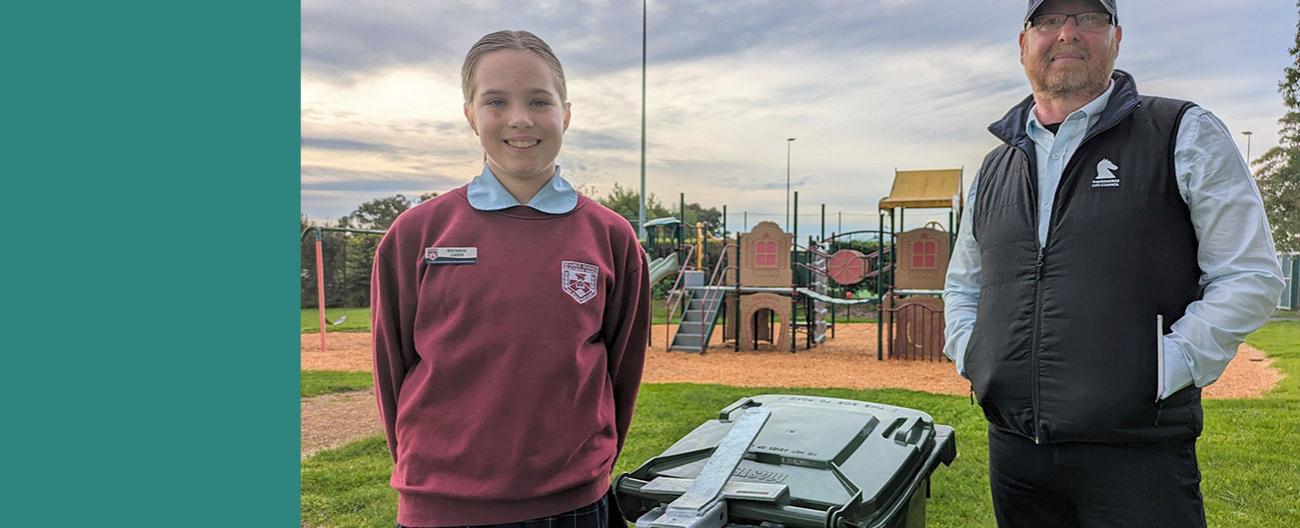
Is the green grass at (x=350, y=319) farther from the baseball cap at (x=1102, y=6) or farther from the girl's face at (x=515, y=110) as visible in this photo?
the baseball cap at (x=1102, y=6)

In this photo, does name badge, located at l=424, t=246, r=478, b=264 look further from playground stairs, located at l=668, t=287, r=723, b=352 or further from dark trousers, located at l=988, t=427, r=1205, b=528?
playground stairs, located at l=668, t=287, r=723, b=352

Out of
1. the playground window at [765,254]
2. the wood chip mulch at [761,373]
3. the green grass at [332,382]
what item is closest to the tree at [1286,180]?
the wood chip mulch at [761,373]

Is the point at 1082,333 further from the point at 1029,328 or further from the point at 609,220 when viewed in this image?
the point at 609,220

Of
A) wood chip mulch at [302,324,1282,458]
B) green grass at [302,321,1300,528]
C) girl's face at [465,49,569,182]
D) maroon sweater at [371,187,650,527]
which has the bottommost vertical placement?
wood chip mulch at [302,324,1282,458]

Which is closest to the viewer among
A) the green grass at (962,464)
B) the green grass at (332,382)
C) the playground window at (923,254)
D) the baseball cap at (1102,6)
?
the baseball cap at (1102,6)

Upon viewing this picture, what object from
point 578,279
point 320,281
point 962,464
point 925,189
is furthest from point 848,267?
point 578,279

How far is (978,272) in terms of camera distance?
206 cm

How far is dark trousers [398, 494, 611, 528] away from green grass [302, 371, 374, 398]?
23.3 ft

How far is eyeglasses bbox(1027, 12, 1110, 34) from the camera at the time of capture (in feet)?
5.91

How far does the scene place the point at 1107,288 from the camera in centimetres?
167

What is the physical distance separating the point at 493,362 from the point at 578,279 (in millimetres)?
222

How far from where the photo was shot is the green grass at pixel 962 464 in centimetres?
405

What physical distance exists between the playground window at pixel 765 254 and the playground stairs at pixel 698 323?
0.79 metres

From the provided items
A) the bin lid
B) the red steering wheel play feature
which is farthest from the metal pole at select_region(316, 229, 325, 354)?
the bin lid
